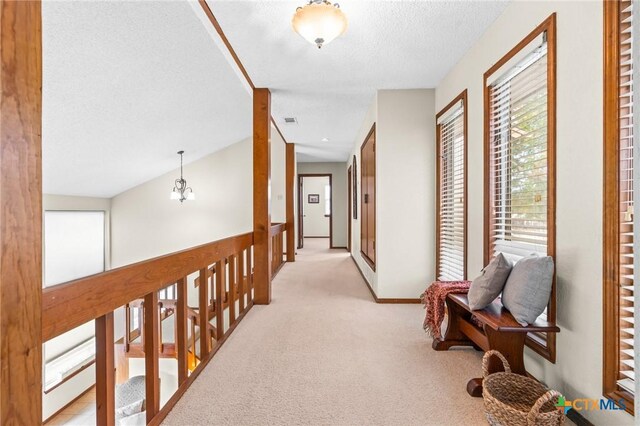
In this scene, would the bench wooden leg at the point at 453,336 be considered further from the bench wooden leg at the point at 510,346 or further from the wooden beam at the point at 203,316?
the wooden beam at the point at 203,316

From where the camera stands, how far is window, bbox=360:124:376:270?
391cm

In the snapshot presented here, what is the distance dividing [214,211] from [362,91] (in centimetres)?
423

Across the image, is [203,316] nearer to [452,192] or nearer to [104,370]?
[104,370]

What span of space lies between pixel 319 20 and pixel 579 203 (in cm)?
166

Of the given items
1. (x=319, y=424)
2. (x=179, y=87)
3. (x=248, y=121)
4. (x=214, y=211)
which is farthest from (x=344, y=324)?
(x=214, y=211)

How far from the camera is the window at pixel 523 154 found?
173cm

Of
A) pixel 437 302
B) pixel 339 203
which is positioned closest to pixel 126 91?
pixel 437 302

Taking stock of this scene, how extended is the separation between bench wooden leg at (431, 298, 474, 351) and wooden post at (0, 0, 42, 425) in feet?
7.35

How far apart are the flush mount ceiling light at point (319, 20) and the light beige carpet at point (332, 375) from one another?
2083 mm

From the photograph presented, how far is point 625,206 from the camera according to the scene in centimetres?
133

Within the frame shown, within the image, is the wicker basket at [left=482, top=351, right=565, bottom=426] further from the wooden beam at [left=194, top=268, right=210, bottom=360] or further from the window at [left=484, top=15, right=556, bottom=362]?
the wooden beam at [left=194, top=268, right=210, bottom=360]

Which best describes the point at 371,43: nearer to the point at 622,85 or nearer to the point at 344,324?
the point at 622,85

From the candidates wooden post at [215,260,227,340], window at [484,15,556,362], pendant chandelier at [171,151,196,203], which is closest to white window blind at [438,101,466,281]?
window at [484,15,556,362]

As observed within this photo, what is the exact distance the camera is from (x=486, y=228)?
7.82ft
